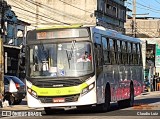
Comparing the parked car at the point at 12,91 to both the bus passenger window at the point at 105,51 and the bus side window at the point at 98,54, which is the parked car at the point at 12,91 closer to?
the bus passenger window at the point at 105,51

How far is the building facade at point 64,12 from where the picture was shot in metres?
65.3

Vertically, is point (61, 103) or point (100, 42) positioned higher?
point (100, 42)

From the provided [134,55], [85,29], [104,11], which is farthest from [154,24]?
[85,29]

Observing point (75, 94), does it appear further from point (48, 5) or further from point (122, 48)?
point (48, 5)

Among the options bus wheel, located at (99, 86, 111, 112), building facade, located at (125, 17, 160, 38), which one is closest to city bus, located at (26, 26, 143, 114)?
bus wheel, located at (99, 86, 111, 112)

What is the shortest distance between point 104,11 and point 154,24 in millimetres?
39017

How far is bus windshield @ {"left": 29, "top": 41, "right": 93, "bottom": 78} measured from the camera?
18.4 metres

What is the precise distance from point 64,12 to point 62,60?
49.4 m

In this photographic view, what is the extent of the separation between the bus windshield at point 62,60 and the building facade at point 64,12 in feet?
151

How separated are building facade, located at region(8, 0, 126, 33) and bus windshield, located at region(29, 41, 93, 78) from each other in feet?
151

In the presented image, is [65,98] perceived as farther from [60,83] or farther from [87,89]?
[87,89]

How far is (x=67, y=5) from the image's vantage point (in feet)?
223

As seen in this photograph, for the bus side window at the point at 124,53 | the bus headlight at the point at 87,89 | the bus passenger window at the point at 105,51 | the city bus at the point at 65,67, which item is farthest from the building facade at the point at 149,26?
the bus headlight at the point at 87,89

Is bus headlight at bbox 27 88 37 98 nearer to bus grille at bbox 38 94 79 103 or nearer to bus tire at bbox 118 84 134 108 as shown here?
bus grille at bbox 38 94 79 103
